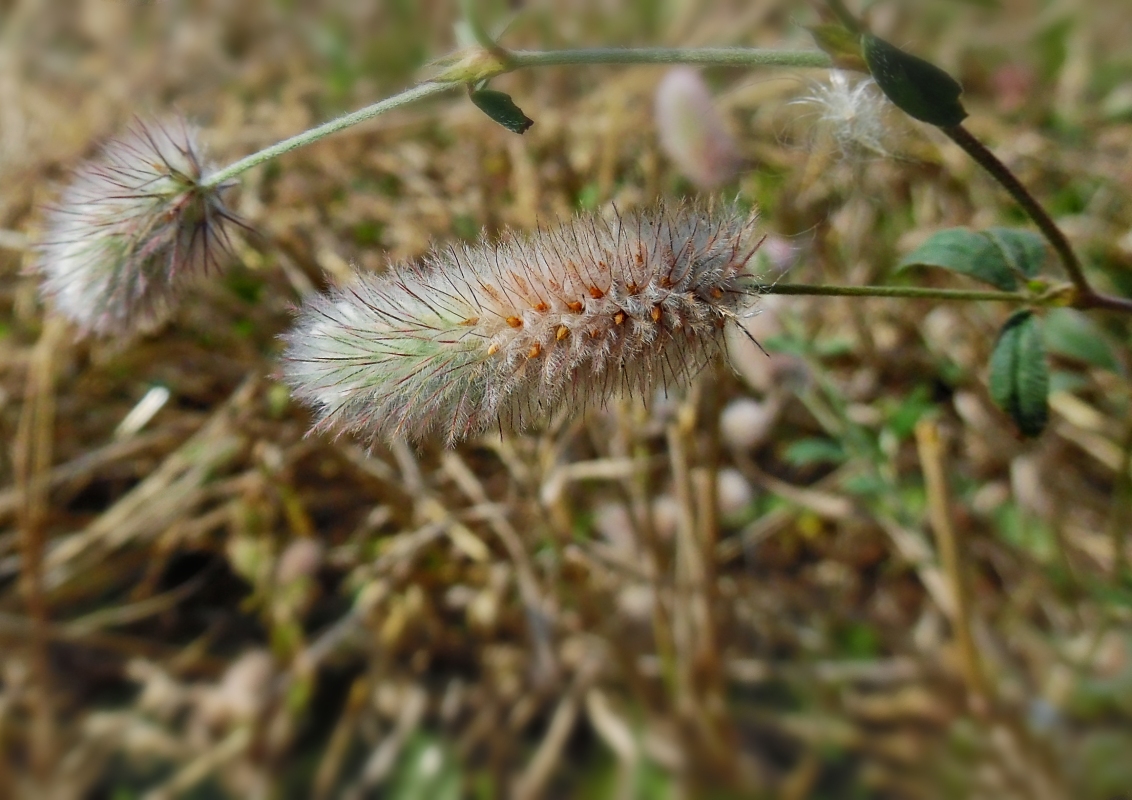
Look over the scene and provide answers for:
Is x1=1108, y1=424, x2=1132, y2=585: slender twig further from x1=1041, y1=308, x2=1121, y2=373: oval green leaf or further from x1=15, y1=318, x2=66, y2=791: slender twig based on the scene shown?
x1=15, y1=318, x2=66, y2=791: slender twig

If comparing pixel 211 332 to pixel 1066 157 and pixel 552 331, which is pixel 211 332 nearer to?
pixel 552 331

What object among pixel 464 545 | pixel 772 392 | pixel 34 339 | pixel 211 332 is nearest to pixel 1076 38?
pixel 772 392

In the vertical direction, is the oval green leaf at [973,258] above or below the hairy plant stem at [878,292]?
above

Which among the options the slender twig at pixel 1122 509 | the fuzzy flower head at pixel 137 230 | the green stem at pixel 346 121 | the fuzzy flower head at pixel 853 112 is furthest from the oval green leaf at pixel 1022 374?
the fuzzy flower head at pixel 137 230

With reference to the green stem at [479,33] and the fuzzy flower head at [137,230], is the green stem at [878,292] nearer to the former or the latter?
the green stem at [479,33]

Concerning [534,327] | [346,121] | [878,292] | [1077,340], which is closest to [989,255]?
[878,292]

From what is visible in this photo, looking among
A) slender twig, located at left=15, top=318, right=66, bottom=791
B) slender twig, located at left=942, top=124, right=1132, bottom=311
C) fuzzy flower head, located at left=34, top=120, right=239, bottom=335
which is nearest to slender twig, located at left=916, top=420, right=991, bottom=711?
slender twig, located at left=942, top=124, right=1132, bottom=311
